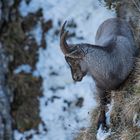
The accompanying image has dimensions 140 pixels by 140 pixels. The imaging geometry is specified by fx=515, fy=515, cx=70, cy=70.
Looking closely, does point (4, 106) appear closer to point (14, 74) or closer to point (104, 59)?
point (14, 74)

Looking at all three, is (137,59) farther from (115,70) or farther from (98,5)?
(98,5)

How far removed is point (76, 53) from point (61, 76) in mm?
4601

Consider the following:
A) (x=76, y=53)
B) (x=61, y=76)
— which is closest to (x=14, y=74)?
(x=61, y=76)

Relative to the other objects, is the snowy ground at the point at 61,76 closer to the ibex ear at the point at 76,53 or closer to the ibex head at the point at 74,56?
the ibex head at the point at 74,56

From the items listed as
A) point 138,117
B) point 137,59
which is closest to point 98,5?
point 137,59

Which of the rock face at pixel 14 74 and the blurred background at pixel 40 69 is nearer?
the blurred background at pixel 40 69

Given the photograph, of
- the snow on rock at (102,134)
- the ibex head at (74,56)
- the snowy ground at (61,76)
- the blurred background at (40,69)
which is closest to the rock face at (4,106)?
the blurred background at (40,69)

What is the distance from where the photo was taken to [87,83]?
10.6 metres

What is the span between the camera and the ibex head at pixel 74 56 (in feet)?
22.0

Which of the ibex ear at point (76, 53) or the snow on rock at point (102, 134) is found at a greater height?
the ibex ear at point (76, 53)

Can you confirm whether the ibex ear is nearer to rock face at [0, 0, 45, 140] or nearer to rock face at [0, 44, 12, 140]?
rock face at [0, 0, 45, 140]

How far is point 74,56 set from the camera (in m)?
6.80

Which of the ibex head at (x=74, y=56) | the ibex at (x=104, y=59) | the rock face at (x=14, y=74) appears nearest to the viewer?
the ibex head at (x=74, y=56)

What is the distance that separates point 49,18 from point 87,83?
2.12 meters
